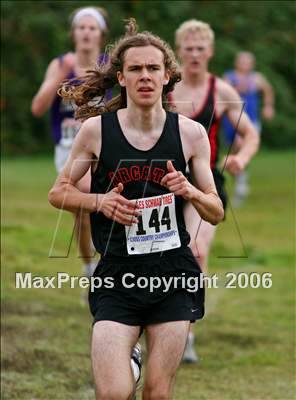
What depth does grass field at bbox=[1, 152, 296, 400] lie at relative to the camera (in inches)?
266

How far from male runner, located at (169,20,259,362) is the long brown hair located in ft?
6.12

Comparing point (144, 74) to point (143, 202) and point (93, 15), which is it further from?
point (93, 15)

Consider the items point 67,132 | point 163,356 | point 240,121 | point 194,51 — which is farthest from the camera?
point 67,132

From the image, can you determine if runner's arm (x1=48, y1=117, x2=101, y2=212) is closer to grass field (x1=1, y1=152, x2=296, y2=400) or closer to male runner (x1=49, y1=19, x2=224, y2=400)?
male runner (x1=49, y1=19, x2=224, y2=400)

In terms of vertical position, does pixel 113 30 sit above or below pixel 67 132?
above

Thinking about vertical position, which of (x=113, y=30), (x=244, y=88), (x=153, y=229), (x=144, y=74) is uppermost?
(x=144, y=74)

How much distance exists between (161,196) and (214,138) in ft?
8.63

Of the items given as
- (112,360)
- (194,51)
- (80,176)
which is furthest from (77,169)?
(194,51)

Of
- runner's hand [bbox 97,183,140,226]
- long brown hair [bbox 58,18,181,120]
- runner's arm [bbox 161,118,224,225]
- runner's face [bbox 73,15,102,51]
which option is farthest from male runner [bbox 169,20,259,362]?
runner's hand [bbox 97,183,140,226]

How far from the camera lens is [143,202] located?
191 inches

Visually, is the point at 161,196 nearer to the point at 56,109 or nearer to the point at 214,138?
the point at 214,138

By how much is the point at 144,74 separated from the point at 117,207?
614mm

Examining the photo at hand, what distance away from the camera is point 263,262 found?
1255 centimetres

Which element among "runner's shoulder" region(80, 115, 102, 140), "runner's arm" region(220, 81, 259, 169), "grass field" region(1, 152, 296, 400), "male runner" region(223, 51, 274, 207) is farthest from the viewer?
"male runner" region(223, 51, 274, 207)
